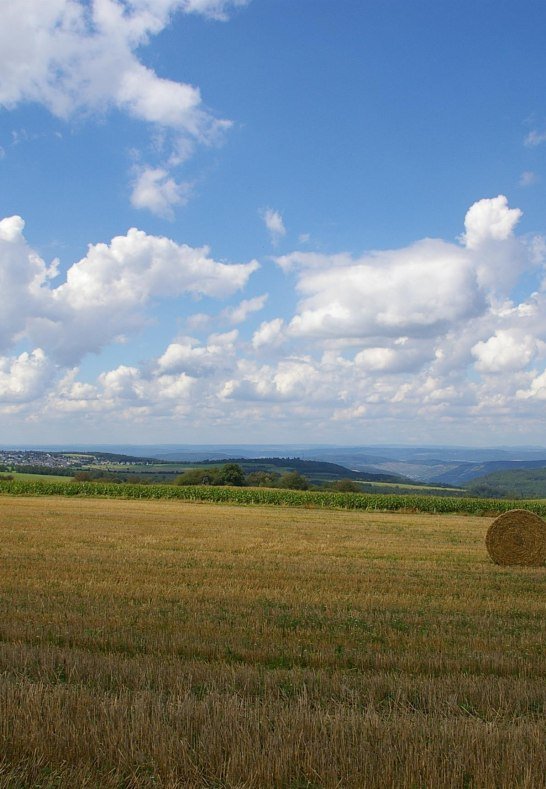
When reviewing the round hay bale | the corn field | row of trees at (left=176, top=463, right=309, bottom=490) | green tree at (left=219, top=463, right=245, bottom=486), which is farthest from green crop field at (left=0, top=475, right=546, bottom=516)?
the round hay bale

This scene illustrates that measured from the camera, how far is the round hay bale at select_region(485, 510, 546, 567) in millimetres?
21281

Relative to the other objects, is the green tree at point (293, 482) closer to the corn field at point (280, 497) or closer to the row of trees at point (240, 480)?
the row of trees at point (240, 480)

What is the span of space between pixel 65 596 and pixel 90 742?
25.1 ft

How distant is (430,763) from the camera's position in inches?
185

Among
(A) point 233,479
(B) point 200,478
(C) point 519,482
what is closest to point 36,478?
(B) point 200,478

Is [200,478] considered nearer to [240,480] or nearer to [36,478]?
[240,480]

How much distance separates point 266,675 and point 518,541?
55.3 ft

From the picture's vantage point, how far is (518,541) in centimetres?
2152

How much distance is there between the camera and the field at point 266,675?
4.73 meters

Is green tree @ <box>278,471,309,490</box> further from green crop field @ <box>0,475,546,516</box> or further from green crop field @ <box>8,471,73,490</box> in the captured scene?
green crop field @ <box>8,471,73,490</box>

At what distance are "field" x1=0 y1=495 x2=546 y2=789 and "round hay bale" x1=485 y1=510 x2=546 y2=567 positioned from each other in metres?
4.30

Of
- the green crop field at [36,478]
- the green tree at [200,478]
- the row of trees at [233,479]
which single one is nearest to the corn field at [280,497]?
the green crop field at [36,478]

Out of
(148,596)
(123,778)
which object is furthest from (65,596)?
(123,778)

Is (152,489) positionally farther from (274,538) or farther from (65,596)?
(65,596)
